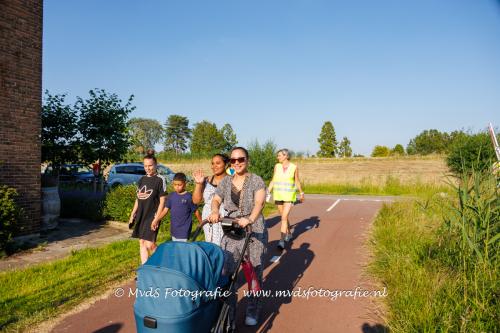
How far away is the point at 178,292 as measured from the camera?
9.11ft

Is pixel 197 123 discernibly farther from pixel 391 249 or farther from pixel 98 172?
pixel 391 249

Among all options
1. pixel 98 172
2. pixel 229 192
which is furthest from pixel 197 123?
pixel 229 192

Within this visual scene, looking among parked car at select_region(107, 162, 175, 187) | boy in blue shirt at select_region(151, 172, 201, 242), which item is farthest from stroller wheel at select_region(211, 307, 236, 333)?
parked car at select_region(107, 162, 175, 187)

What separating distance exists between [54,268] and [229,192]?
4012mm

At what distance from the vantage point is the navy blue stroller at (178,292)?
2.74 meters

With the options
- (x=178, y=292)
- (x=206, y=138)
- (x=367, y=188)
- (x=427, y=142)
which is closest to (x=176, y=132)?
(x=206, y=138)

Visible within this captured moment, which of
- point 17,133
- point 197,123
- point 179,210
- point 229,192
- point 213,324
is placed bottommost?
point 213,324

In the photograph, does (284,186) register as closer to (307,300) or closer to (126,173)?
(307,300)

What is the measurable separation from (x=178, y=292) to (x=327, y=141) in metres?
67.2

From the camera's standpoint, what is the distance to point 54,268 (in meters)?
6.45

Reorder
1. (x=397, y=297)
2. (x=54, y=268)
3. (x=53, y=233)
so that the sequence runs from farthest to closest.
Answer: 1. (x=53, y=233)
2. (x=54, y=268)
3. (x=397, y=297)

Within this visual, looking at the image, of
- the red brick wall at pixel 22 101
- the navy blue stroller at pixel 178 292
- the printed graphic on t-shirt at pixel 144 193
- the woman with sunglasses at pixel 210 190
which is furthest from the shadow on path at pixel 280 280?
the red brick wall at pixel 22 101

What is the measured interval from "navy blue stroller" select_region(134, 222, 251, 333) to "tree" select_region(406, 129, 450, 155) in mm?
72361

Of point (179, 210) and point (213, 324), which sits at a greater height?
point (179, 210)
